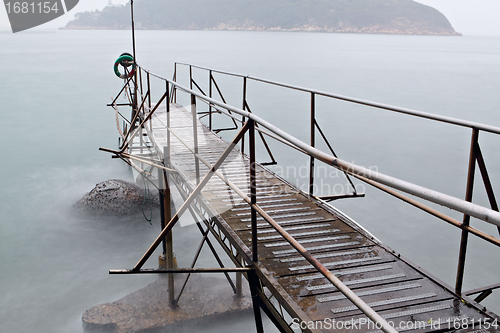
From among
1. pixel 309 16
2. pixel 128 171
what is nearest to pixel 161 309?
pixel 128 171

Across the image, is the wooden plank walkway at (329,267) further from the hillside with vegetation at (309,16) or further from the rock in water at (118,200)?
the hillside with vegetation at (309,16)

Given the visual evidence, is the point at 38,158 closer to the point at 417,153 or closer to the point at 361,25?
the point at 417,153

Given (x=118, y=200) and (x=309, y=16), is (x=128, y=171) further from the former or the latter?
(x=309, y=16)

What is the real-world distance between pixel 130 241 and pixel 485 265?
12.1 meters

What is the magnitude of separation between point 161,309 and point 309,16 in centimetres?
10648

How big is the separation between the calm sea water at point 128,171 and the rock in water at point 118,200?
0.45 metres

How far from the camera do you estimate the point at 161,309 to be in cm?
841

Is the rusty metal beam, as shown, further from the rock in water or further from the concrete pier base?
the rock in water

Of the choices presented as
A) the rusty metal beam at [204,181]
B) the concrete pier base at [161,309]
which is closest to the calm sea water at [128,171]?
the concrete pier base at [161,309]

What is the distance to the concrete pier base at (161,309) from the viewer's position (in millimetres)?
7980

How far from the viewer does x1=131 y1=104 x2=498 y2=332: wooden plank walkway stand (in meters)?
2.64

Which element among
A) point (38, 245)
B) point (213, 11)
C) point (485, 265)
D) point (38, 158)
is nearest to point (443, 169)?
point (485, 265)

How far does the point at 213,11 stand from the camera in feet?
394

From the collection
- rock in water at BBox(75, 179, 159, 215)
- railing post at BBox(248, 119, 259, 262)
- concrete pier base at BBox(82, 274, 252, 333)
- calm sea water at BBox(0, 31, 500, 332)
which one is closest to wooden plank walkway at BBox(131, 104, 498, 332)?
railing post at BBox(248, 119, 259, 262)
